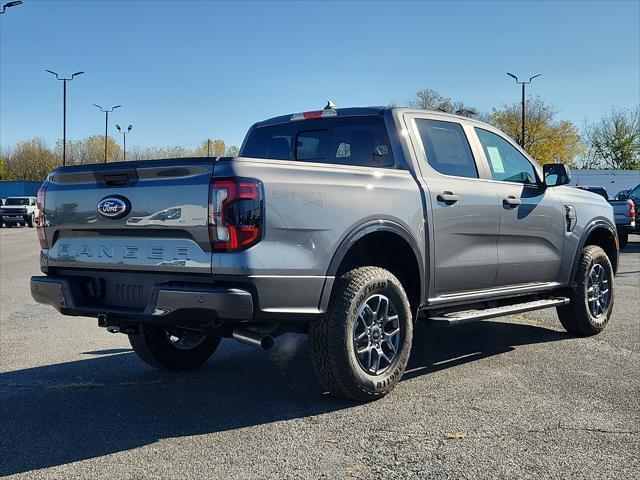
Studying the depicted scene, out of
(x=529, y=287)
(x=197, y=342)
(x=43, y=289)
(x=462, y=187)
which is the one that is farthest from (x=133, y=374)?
(x=529, y=287)

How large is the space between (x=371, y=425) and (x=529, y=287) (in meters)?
2.55

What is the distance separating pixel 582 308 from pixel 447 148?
225cm

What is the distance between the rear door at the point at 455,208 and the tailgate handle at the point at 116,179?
2.04 meters

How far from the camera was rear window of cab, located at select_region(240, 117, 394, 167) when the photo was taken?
16.6 ft

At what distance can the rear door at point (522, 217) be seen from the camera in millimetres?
5477

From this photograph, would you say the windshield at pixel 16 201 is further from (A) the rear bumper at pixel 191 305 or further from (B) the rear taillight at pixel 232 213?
(B) the rear taillight at pixel 232 213

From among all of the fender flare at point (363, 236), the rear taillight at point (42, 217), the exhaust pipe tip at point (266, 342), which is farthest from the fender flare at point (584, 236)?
the rear taillight at point (42, 217)

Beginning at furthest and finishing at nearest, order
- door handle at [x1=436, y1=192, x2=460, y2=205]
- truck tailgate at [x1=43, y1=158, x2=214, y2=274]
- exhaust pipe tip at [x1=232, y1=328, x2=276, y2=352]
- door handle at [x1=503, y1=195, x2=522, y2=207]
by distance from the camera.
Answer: door handle at [x1=503, y1=195, x2=522, y2=207] → door handle at [x1=436, y1=192, x2=460, y2=205] → exhaust pipe tip at [x1=232, y1=328, x2=276, y2=352] → truck tailgate at [x1=43, y1=158, x2=214, y2=274]

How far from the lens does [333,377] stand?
407cm

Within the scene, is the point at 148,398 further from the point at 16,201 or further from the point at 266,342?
the point at 16,201

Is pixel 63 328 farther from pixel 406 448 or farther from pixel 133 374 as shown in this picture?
pixel 406 448

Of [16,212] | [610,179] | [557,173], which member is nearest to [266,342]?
[557,173]

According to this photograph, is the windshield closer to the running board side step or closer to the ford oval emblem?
the running board side step

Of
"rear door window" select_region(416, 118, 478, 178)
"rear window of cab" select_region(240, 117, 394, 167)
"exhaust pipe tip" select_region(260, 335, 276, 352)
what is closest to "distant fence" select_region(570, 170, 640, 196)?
"rear door window" select_region(416, 118, 478, 178)
